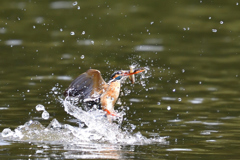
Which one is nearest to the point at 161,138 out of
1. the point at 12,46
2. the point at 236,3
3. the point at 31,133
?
the point at 31,133

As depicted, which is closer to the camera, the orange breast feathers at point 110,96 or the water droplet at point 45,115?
the orange breast feathers at point 110,96

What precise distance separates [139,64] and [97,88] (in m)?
4.77

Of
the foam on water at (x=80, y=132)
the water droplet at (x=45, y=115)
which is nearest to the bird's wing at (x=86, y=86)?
the foam on water at (x=80, y=132)

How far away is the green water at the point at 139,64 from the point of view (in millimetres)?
9609

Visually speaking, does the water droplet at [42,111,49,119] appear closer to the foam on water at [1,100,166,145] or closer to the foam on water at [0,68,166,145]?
the foam on water at [0,68,166,145]

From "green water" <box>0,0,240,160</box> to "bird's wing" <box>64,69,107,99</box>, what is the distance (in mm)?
941

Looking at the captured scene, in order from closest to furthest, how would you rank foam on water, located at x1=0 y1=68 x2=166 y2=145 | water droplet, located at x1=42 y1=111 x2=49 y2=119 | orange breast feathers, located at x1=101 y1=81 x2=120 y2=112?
foam on water, located at x1=0 y1=68 x2=166 y2=145, orange breast feathers, located at x1=101 y1=81 x2=120 y2=112, water droplet, located at x1=42 y1=111 x2=49 y2=119

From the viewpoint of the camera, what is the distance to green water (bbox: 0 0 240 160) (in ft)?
31.5

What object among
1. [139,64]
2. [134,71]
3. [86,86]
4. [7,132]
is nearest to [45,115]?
[86,86]

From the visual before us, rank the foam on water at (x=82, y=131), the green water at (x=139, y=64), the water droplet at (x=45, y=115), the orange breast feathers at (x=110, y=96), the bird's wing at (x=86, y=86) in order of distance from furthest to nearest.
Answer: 1. the water droplet at (x=45, y=115)
2. the orange breast feathers at (x=110, y=96)
3. the bird's wing at (x=86, y=86)
4. the foam on water at (x=82, y=131)
5. the green water at (x=139, y=64)

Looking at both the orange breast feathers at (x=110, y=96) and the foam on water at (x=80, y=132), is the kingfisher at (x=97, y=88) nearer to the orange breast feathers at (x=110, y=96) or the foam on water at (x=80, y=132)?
the orange breast feathers at (x=110, y=96)

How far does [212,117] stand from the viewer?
11594mm

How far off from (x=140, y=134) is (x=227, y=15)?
415 inches

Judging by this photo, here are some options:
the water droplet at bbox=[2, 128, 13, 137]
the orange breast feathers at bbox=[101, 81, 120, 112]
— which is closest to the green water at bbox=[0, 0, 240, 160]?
the water droplet at bbox=[2, 128, 13, 137]
